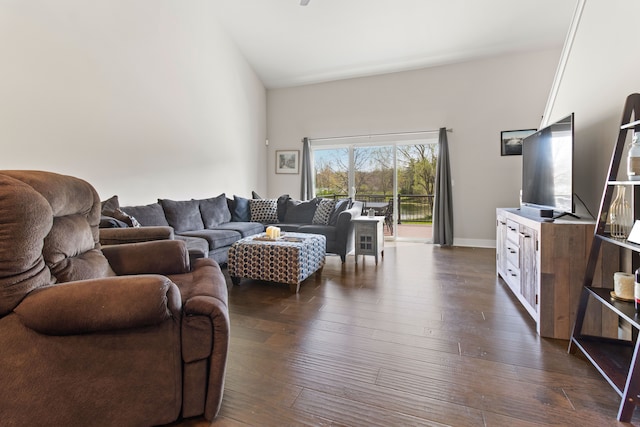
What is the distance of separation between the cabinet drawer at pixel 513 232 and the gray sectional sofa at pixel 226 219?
190cm

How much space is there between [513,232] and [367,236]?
174 centimetres

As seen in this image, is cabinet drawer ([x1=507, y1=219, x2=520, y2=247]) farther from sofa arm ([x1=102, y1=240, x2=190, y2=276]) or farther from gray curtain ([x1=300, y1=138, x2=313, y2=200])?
gray curtain ([x1=300, y1=138, x2=313, y2=200])

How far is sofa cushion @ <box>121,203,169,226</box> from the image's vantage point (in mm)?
3291

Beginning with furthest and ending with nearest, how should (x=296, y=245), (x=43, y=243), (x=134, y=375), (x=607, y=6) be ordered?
(x=296, y=245), (x=607, y=6), (x=43, y=243), (x=134, y=375)

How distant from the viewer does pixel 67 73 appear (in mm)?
2969

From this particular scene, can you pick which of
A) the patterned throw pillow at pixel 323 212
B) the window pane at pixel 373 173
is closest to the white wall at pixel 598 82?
the patterned throw pillow at pixel 323 212

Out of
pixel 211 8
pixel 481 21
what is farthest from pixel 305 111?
pixel 481 21

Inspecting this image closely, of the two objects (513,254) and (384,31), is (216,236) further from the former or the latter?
(384,31)

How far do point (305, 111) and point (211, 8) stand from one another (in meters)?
2.36

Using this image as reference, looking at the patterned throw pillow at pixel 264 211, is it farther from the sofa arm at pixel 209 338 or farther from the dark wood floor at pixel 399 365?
the sofa arm at pixel 209 338

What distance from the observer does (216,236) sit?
3.60 m

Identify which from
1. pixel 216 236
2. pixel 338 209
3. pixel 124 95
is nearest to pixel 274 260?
pixel 216 236

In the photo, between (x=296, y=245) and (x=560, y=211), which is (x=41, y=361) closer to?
(x=296, y=245)

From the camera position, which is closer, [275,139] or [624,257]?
[624,257]
